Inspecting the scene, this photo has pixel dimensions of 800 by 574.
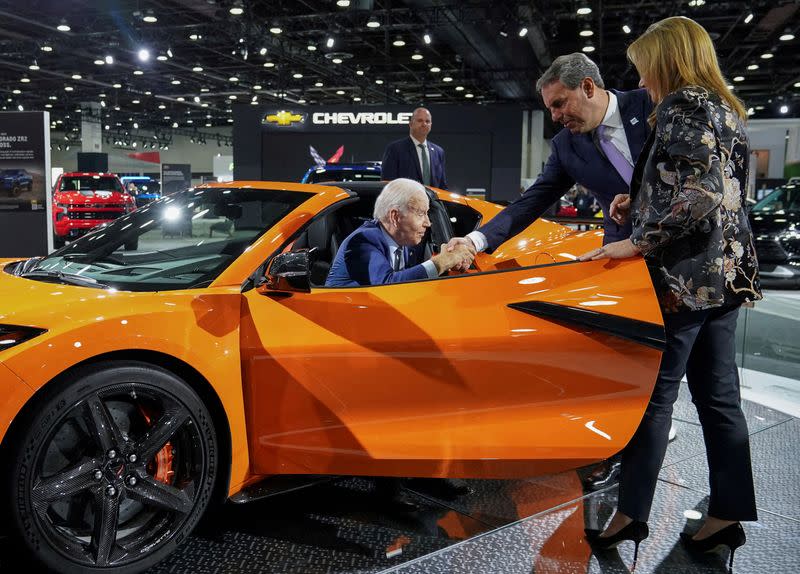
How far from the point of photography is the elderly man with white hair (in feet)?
7.86

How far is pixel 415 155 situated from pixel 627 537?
12.0ft

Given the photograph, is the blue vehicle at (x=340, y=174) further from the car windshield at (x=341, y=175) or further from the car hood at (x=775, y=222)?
the car hood at (x=775, y=222)

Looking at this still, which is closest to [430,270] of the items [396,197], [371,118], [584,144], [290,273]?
[396,197]

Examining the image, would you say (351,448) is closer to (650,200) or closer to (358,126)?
(650,200)

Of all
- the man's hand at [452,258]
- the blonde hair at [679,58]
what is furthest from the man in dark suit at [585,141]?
the blonde hair at [679,58]

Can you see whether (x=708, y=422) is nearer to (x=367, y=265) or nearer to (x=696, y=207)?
(x=696, y=207)

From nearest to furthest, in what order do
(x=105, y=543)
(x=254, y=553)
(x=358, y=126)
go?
(x=105, y=543), (x=254, y=553), (x=358, y=126)

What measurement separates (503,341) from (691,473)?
139cm

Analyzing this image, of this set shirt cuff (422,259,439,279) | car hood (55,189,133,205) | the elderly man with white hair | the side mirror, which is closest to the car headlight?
the side mirror

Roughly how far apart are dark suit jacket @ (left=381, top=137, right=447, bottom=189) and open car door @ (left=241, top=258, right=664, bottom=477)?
3.31m

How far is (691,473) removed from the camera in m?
2.90

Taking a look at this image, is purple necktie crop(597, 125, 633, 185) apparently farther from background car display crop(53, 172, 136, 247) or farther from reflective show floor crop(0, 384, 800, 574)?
background car display crop(53, 172, 136, 247)

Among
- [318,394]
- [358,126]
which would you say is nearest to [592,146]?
[318,394]

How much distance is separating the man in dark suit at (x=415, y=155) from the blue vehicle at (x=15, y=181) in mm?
4659
